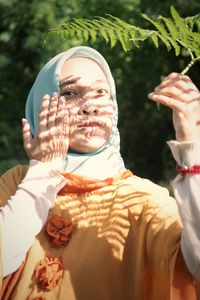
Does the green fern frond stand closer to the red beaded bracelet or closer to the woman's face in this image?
the woman's face

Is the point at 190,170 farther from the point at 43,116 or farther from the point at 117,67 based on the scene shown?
the point at 117,67

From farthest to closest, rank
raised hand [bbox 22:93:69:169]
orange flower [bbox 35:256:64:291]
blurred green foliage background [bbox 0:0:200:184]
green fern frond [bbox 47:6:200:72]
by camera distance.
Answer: blurred green foliage background [bbox 0:0:200:184] < raised hand [bbox 22:93:69:169] < orange flower [bbox 35:256:64:291] < green fern frond [bbox 47:6:200:72]

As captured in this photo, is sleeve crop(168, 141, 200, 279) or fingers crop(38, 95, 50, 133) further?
fingers crop(38, 95, 50, 133)

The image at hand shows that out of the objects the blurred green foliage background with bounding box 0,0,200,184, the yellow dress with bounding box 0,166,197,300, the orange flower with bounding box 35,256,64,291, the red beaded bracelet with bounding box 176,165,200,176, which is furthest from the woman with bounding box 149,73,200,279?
the blurred green foliage background with bounding box 0,0,200,184

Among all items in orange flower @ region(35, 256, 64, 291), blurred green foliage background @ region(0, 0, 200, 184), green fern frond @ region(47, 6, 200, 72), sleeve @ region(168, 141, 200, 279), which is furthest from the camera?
blurred green foliage background @ region(0, 0, 200, 184)

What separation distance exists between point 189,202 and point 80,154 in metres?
0.56

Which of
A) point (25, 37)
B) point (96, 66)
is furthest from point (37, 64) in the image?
point (96, 66)

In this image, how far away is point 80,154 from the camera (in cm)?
252

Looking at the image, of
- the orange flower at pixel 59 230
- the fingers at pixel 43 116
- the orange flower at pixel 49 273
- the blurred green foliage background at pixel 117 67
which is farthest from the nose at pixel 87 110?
the blurred green foliage background at pixel 117 67

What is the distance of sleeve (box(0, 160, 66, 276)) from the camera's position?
232 centimetres

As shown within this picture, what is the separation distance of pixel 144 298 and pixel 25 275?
1.10 feet

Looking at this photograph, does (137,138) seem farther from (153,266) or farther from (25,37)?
(153,266)

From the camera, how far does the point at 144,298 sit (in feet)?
7.53

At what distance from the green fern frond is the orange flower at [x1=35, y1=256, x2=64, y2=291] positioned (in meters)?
0.62
